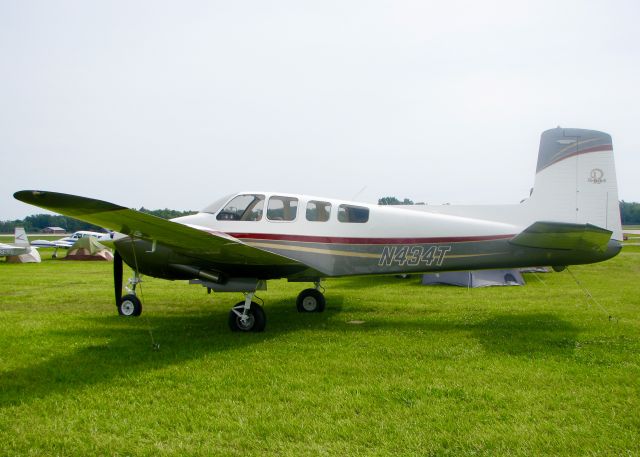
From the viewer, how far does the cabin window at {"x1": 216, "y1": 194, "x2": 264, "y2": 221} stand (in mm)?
8609

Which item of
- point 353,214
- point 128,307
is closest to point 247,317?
point 353,214

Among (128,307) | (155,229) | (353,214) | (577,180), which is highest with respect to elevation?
(577,180)

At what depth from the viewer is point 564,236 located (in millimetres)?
7207

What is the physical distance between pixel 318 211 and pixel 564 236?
12.9ft

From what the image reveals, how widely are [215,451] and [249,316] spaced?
429cm

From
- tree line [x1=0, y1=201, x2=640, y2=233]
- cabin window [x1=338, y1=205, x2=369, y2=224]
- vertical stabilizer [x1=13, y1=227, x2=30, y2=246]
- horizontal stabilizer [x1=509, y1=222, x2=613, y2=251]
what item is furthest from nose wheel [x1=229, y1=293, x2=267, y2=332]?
tree line [x1=0, y1=201, x2=640, y2=233]

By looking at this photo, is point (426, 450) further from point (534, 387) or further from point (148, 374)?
point (148, 374)

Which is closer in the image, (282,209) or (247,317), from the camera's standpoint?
(247,317)

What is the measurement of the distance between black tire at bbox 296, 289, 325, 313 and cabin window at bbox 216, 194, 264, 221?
7.50ft

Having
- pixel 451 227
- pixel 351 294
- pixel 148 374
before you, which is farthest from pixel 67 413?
pixel 351 294

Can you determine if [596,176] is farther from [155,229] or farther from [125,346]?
[125,346]

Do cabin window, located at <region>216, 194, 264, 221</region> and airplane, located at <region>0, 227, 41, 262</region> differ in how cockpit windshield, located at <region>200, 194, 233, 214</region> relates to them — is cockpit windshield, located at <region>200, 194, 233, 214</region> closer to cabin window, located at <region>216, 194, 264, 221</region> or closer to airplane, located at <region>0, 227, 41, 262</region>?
cabin window, located at <region>216, 194, 264, 221</region>

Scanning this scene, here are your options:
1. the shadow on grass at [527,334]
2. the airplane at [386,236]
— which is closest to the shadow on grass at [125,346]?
the airplane at [386,236]

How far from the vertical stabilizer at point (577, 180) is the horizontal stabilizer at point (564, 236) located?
0.53m
